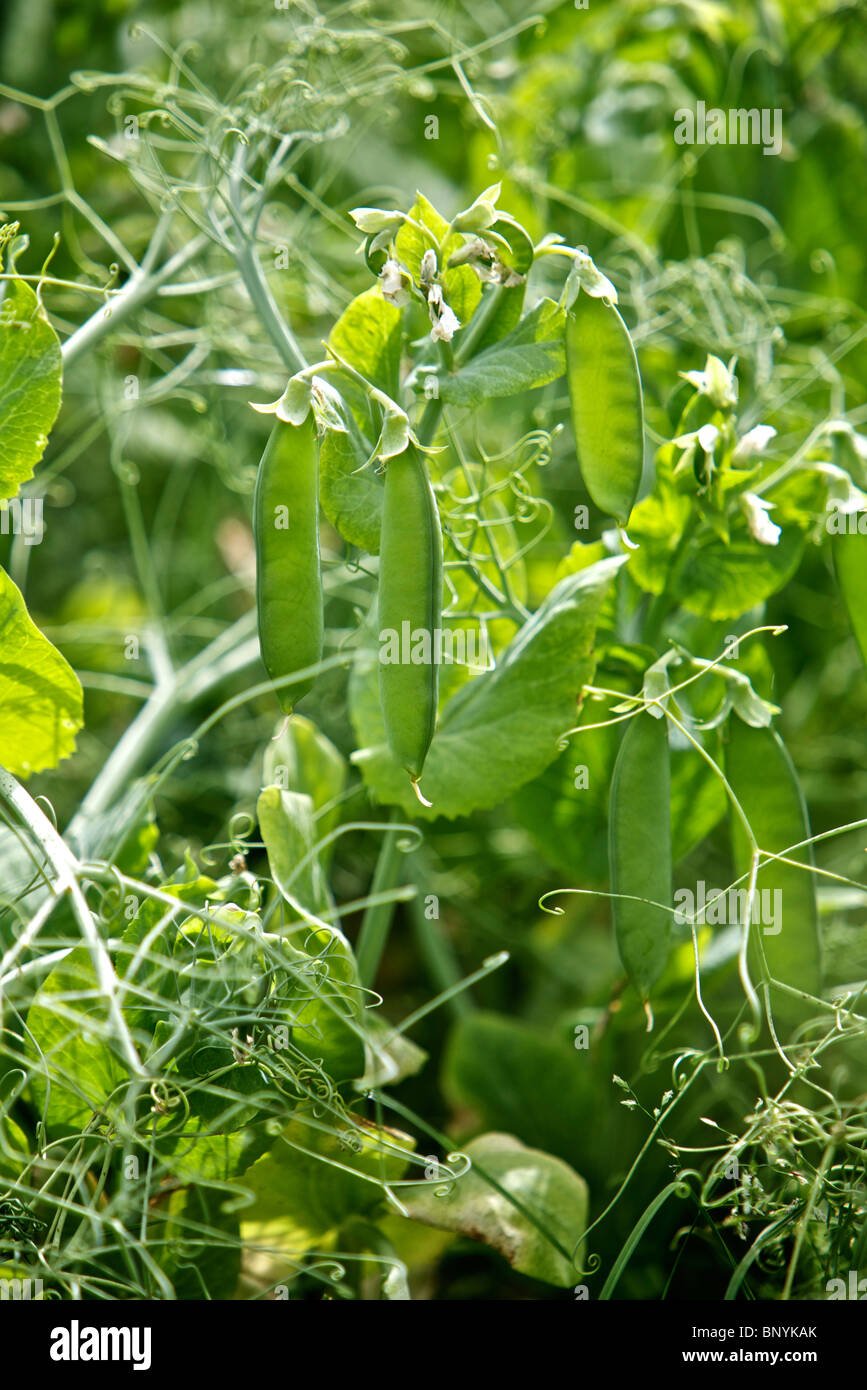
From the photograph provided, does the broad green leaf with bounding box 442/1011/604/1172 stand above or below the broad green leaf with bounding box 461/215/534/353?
below

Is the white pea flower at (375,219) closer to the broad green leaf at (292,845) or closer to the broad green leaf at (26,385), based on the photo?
the broad green leaf at (26,385)

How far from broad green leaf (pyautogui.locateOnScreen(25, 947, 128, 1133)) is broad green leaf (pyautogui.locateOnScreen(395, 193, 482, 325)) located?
1.52ft

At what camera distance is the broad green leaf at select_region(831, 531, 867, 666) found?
738mm

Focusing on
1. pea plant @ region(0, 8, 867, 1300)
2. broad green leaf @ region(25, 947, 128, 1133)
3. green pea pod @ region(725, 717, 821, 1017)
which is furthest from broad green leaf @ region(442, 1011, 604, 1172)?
broad green leaf @ region(25, 947, 128, 1133)

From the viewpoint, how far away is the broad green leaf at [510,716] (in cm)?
69

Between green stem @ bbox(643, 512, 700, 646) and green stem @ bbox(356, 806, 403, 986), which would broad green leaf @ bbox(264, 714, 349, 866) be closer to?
green stem @ bbox(356, 806, 403, 986)

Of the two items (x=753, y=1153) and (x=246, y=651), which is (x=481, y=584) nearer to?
(x=246, y=651)

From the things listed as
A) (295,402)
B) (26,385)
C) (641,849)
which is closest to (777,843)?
(641,849)

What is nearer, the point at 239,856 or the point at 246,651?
the point at 239,856

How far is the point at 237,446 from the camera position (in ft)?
3.96

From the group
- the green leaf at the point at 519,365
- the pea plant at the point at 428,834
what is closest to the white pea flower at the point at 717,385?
the pea plant at the point at 428,834

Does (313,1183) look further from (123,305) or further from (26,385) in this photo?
(123,305)

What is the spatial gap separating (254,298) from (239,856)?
381mm
